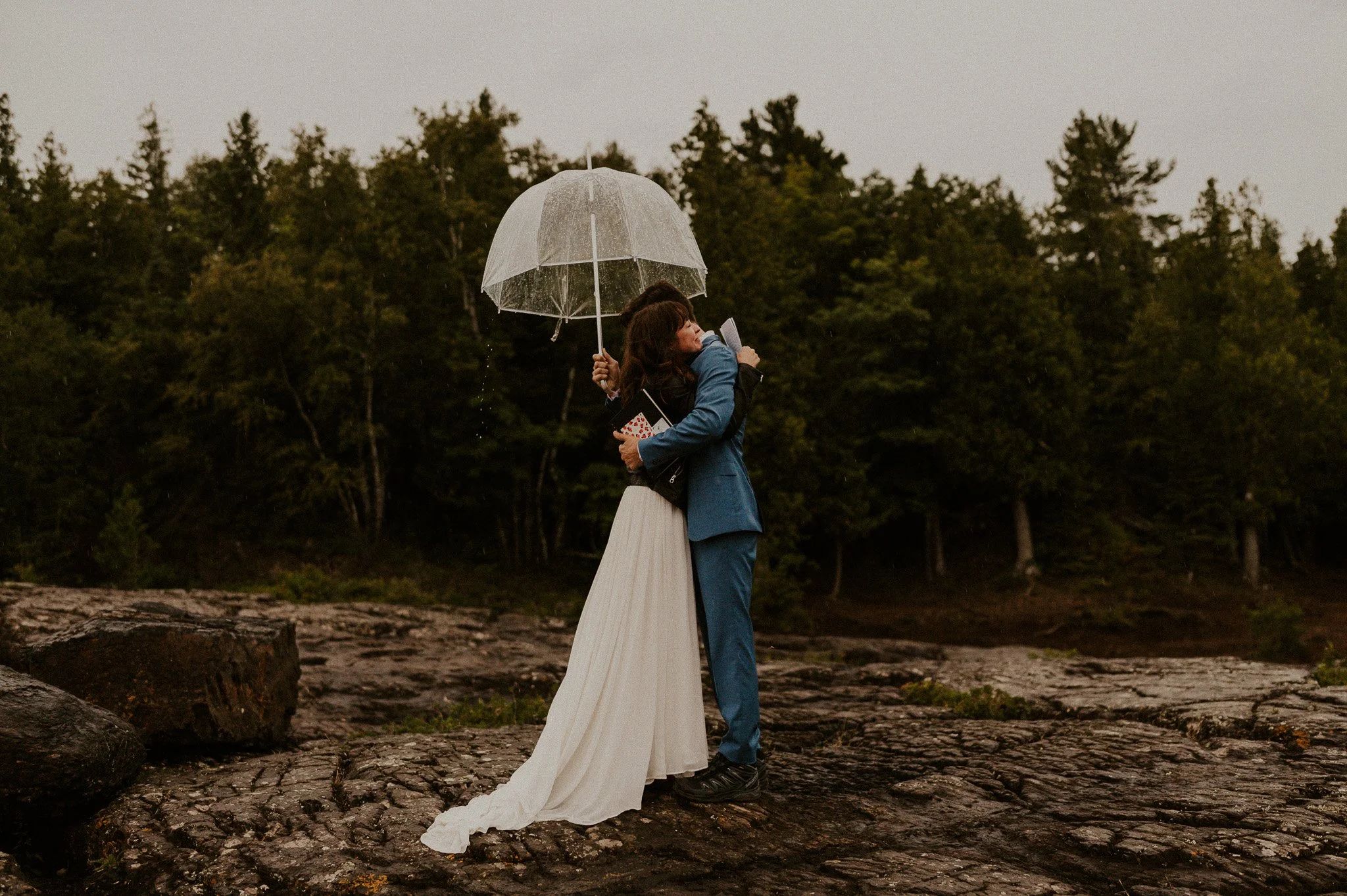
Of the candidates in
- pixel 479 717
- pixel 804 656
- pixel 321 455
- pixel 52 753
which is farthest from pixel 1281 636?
pixel 321 455

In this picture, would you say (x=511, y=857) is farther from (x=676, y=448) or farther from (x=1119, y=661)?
(x=1119, y=661)

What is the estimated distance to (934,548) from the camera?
3394cm

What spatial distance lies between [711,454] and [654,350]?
63 centimetres

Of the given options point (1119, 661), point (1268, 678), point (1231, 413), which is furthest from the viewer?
point (1231, 413)

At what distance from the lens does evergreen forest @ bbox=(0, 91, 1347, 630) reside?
92.1 feet

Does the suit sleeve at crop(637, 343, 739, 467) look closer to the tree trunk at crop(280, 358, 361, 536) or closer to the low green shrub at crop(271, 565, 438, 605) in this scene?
the low green shrub at crop(271, 565, 438, 605)

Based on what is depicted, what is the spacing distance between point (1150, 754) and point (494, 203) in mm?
26018

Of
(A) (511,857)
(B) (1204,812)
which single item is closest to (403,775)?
(A) (511,857)

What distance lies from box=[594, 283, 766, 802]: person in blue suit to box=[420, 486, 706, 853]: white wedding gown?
0.12 metres

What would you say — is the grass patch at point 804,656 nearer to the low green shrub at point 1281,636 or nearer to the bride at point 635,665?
the low green shrub at point 1281,636

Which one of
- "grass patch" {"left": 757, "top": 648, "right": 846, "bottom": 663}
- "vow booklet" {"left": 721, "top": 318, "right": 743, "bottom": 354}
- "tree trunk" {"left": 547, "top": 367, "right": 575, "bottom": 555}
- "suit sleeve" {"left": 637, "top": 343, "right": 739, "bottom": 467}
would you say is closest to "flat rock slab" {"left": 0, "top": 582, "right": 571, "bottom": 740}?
"grass patch" {"left": 757, "top": 648, "right": 846, "bottom": 663}

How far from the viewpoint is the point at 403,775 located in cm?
568

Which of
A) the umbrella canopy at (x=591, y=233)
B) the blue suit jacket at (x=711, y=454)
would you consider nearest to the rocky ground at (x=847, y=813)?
the blue suit jacket at (x=711, y=454)

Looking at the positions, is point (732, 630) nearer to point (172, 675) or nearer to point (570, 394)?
point (172, 675)
